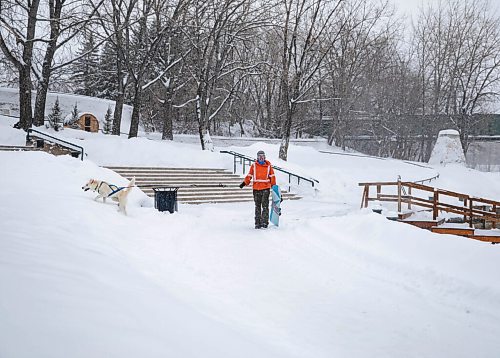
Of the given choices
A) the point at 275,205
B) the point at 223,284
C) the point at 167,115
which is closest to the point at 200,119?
the point at 167,115

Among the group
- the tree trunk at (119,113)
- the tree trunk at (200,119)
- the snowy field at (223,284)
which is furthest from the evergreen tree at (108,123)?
the snowy field at (223,284)

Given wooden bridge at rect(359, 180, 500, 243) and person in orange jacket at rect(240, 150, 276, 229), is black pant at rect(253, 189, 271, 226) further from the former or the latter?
wooden bridge at rect(359, 180, 500, 243)

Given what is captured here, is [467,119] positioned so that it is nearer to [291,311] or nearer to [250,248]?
[250,248]

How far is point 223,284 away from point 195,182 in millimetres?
12350

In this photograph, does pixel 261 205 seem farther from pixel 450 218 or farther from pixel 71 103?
pixel 71 103

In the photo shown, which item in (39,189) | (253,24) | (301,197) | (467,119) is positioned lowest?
(301,197)

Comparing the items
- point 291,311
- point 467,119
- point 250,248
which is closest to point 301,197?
point 250,248

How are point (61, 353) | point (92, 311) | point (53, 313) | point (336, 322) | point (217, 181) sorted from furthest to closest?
point (217, 181)
point (336, 322)
point (92, 311)
point (53, 313)
point (61, 353)

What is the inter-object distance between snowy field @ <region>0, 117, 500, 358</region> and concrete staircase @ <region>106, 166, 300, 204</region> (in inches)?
185

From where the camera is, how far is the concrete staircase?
53.6ft

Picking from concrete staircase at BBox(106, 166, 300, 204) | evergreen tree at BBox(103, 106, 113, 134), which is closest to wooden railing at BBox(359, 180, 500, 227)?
concrete staircase at BBox(106, 166, 300, 204)

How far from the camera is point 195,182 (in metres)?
18.2

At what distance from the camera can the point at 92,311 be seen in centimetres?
334

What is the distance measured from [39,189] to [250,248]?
5373 millimetres
